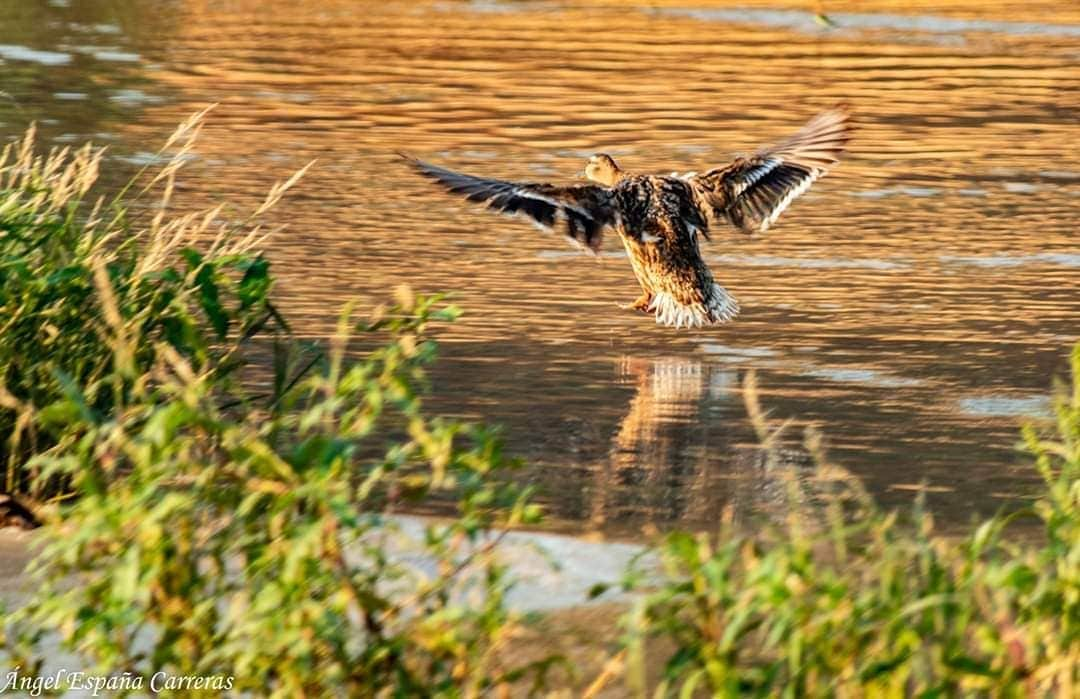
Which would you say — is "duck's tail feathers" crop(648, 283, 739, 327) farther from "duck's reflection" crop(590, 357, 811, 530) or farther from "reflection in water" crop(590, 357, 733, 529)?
"duck's reflection" crop(590, 357, 811, 530)

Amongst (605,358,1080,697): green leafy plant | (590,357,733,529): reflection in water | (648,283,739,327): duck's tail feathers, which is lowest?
(590,357,733,529): reflection in water

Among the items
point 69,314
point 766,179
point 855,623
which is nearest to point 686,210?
point 766,179

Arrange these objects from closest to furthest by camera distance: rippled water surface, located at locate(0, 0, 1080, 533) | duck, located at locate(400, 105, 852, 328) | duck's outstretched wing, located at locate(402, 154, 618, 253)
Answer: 1. rippled water surface, located at locate(0, 0, 1080, 533)
2. duck's outstretched wing, located at locate(402, 154, 618, 253)
3. duck, located at locate(400, 105, 852, 328)

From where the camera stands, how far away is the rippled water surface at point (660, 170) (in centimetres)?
816

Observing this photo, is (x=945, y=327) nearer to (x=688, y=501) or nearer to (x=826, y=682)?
(x=688, y=501)

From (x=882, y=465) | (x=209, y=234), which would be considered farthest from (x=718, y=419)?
(x=209, y=234)

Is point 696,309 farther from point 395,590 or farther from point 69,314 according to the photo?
point 395,590

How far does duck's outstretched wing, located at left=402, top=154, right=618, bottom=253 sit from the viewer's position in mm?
9141

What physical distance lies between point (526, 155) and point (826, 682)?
10.2m

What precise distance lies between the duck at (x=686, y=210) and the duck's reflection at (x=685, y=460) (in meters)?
0.76

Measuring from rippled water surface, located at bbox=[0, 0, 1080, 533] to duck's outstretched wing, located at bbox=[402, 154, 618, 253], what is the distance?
444 millimetres

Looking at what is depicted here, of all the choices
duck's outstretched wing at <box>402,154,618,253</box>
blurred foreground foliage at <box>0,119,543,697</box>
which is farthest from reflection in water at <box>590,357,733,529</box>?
blurred foreground foliage at <box>0,119,543,697</box>

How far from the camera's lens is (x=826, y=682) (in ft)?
13.9

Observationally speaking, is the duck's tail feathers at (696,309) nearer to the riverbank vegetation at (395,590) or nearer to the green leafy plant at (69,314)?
the green leafy plant at (69,314)
